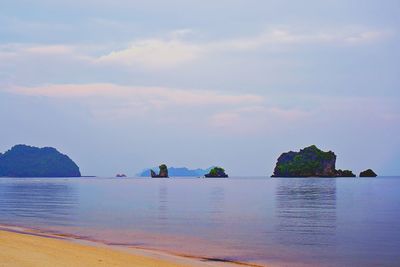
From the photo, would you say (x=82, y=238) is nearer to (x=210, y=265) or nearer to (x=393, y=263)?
(x=210, y=265)

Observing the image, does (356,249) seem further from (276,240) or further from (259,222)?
(259,222)

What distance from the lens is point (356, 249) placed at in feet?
80.8

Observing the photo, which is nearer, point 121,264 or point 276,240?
point 121,264

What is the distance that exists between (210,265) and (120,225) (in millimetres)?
17829

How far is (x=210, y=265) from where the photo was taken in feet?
63.8

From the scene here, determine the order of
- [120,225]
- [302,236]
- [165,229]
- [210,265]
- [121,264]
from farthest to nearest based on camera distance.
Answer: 1. [120,225]
2. [165,229]
3. [302,236]
4. [210,265]
5. [121,264]

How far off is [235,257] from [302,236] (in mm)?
9066

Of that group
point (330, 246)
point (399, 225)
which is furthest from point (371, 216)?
point (330, 246)

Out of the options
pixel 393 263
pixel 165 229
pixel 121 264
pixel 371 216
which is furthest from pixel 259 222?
pixel 121 264

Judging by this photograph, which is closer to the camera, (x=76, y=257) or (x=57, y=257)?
(x=57, y=257)

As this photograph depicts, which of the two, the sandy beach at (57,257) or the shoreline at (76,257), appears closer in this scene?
the sandy beach at (57,257)

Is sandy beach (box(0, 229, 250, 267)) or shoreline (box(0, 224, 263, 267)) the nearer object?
sandy beach (box(0, 229, 250, 267))

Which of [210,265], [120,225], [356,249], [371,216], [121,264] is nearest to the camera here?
[121,264]

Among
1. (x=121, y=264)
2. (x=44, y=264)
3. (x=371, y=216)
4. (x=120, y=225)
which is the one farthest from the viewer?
(x=371, y=216)
